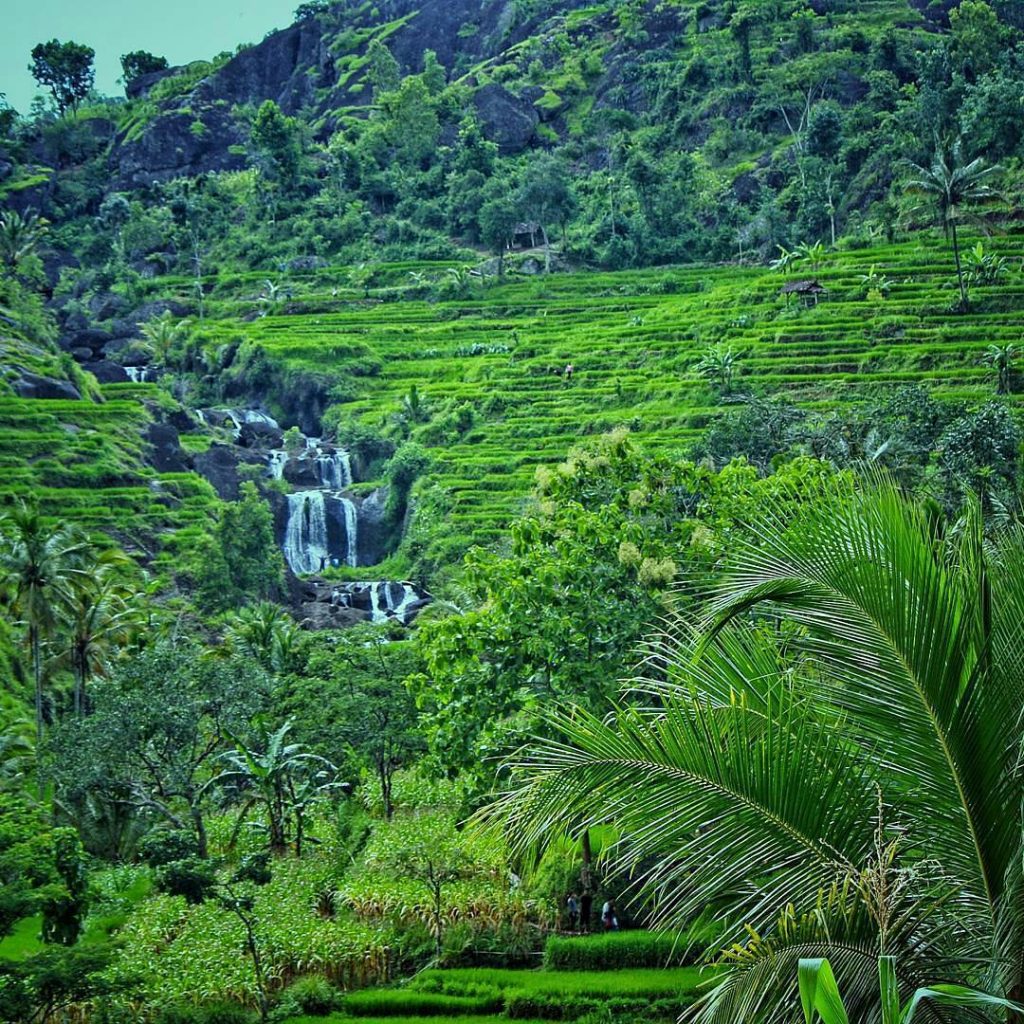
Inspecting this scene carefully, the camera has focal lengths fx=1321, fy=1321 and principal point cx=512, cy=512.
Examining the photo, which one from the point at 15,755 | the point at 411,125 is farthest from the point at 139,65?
the point at 15,755

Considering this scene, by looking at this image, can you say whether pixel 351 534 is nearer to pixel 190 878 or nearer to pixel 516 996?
pixel 190 878

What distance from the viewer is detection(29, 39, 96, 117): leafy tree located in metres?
158

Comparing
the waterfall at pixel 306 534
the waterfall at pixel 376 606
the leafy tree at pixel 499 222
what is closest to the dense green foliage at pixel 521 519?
the waterfall at pixel 376 606

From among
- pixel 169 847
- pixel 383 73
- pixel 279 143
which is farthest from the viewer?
pixel 383 73

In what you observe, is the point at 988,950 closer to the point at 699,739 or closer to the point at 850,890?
the point at 850,890

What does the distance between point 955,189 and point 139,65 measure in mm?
125157

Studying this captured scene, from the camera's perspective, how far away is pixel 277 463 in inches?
3223

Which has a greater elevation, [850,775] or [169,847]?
[850,775]

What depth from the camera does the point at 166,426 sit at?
237 feet

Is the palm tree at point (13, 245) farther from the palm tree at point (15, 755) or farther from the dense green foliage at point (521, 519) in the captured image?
the palm tree at point (15, 755)

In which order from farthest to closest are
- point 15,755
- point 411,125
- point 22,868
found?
point 411,125, point 15,755, point 22,868

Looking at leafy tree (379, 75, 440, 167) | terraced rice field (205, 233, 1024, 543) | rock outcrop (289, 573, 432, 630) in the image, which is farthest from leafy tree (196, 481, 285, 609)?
leafy tree (379, 75, 440, 167)

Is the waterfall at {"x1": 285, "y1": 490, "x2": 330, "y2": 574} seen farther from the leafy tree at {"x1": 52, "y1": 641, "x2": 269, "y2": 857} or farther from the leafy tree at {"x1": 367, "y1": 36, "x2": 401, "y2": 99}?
the leafy tree at {"x1": 367, "y1": 36, "x2": 401, "y2": 99}

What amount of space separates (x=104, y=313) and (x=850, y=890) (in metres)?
109
